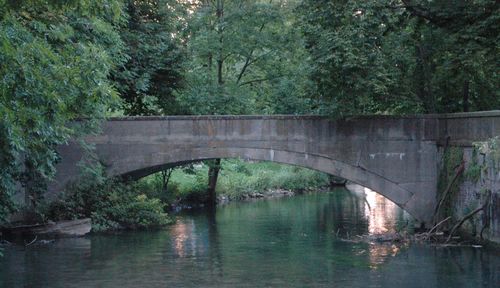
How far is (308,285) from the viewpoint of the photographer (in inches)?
614

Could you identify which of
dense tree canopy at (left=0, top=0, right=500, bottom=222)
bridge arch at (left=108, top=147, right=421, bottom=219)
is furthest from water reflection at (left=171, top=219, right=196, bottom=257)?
dense tree canopy at (left=0, top=0, right=500, bottom=222)

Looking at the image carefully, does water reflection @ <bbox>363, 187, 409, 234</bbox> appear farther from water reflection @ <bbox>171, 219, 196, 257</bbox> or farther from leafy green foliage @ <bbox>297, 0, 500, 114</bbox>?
water reflection @ <bbox>171, 219, 196, 257</bbox>

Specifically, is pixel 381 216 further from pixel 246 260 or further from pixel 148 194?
pixel 246 260

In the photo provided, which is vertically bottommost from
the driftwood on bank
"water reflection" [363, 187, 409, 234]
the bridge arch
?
"water reflection" [363, 187, 409, 234]

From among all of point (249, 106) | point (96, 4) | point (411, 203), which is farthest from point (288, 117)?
point (96, 4)

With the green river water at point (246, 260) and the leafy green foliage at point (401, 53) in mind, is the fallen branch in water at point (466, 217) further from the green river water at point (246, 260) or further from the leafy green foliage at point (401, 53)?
the leafy green foliage at point (401, 53)

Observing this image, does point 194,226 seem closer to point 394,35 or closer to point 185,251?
point 185,251

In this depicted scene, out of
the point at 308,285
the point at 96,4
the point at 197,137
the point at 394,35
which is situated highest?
the point at 394,35

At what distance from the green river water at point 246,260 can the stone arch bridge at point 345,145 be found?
205cm

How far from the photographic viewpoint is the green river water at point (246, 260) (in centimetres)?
1605

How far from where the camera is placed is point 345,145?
2258 cm

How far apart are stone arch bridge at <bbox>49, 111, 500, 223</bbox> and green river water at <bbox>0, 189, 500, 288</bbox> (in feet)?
6.74

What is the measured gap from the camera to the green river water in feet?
52.6

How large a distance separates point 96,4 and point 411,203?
14707 millimetres
